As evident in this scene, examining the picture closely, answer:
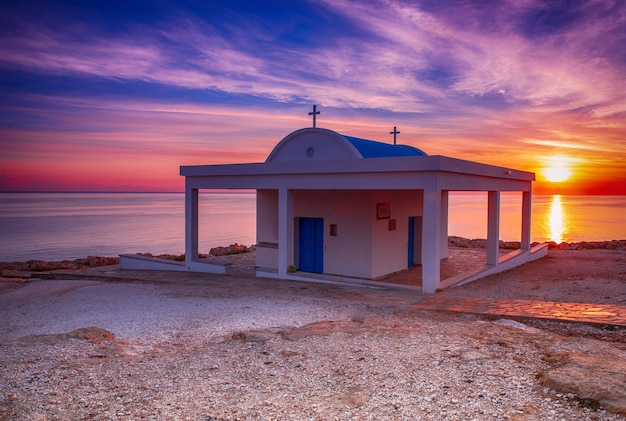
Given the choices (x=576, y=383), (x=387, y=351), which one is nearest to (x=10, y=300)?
(x=387, y=351)

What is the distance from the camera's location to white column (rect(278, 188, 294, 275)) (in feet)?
44.1

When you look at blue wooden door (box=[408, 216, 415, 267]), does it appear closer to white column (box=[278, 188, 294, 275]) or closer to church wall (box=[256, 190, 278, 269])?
church wall (box=[256, 190, 278, 269])

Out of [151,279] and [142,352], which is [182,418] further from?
[151,279]

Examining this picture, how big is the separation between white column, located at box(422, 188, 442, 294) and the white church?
0.05 meters

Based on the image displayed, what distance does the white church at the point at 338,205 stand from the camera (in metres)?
12.1

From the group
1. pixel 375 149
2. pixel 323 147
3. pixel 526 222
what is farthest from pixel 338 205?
pixel 526 222

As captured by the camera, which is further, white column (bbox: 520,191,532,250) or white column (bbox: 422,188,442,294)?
white column (bbox: 520,191,532,250)

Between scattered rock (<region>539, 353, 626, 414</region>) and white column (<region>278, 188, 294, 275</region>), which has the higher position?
white column (<region>278, 188, 294, 275</region>)

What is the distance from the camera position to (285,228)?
1345 centimetres

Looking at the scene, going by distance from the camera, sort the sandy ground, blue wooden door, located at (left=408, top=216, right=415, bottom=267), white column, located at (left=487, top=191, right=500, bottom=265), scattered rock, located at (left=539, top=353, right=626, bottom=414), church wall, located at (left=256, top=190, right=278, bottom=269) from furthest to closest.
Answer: blue wooden door, located at (left=408, top=216, right=415, bottom=267) → church wall, located at (left=256, top=190, right=278, bottom=269) → white column, located at (left=487, top=191, right=500, bottom=265) → the sandy ground → scattered rock, located at (left=539, top=353, right=626, bottom=414)

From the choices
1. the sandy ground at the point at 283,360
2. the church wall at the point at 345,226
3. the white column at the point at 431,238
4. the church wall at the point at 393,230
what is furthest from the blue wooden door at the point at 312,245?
the sandy ground at the point at 283,360

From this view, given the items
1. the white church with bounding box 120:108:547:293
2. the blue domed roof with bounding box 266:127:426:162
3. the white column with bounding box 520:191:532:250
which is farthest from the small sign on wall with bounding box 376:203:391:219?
the white column with bounding box 520:191:532:250

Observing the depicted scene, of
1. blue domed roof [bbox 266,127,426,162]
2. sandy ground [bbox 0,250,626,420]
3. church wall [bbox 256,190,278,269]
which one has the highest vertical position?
blue domed roof [bbox 266,127,426,162]

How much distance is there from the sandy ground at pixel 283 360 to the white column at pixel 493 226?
463 cm
